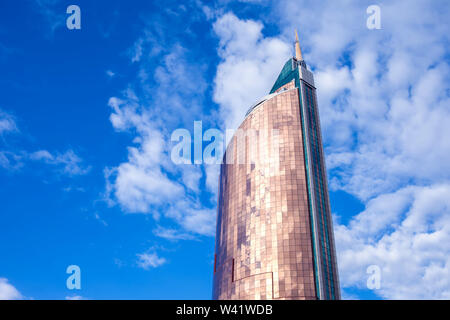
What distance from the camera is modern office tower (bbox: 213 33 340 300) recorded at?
4865 inches

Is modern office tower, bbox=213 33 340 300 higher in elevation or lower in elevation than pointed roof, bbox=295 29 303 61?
lower

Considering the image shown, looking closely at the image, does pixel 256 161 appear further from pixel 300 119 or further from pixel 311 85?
pixel 311 85

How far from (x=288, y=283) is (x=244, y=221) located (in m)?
30.9

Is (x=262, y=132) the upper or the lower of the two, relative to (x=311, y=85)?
lower

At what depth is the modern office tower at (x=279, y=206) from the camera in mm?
123562

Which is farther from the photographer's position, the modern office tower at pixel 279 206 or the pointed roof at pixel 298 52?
the pointed roof at pixel 298 52

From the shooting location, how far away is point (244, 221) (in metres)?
144

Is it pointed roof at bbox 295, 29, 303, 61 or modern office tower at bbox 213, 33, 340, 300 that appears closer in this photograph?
modern office tower at bbox 213, 33, 340, 300

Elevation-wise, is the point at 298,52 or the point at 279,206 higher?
the point at 298,52

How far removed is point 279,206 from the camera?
5305 inches

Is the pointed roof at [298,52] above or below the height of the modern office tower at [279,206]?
above
